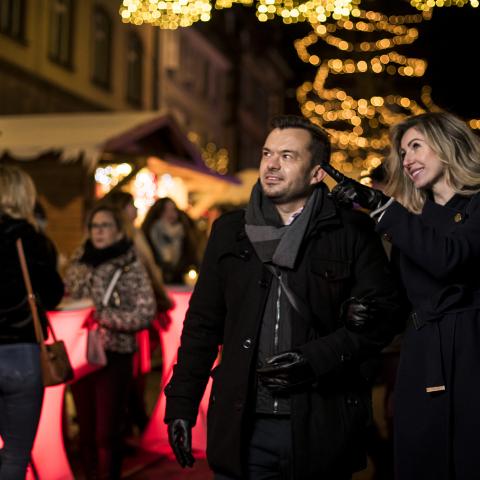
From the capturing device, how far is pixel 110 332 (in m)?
6.02

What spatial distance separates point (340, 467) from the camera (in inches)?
131

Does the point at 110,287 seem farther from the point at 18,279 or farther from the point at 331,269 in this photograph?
the point at 331,269

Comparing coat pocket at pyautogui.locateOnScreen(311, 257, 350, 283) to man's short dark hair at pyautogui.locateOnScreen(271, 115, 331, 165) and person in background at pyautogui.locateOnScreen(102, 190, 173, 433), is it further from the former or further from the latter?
person in background at pyautogui.locateOnScreen(102, 190, 173, 433)

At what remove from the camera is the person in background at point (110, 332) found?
596cm

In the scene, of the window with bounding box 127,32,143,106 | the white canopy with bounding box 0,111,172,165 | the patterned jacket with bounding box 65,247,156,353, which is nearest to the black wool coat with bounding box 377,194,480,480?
the patterned jacket with bounding box 65,247,156,353

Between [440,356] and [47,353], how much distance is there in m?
2.27

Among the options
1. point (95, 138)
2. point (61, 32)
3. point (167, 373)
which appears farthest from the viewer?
point (61, 32)

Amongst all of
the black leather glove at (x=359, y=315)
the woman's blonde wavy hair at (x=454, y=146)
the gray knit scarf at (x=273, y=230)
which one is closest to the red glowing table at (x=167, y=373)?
the gray knit scarf at (x=273, y=230)

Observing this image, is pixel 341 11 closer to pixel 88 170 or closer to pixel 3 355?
pixel 3 355

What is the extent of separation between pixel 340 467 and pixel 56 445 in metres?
2.90

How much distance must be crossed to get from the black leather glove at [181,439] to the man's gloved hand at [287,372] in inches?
17.9

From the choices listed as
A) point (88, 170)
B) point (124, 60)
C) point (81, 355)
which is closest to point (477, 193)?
point (81, 355)

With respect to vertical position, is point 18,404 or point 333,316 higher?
point 333,316

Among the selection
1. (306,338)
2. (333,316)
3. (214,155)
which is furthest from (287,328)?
(214,155)
